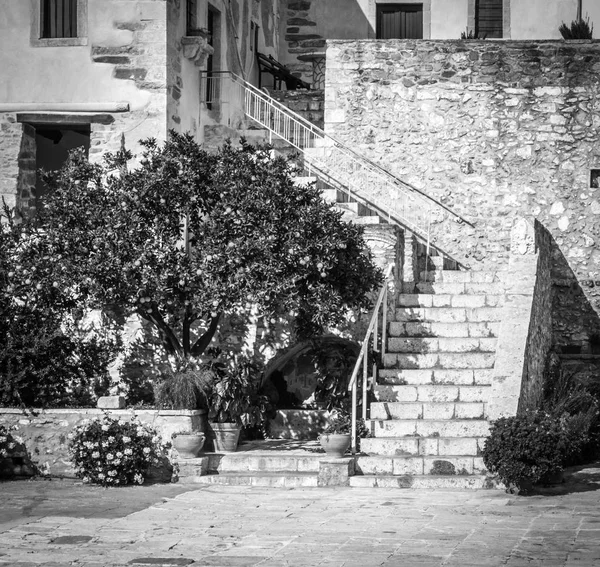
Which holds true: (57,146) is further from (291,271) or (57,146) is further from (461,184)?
(291,271)

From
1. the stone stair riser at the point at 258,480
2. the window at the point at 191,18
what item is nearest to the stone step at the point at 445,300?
the stone stair riser at the point at 258,480

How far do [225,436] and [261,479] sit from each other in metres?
1.13

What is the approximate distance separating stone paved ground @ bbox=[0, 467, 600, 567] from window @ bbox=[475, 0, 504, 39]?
11523 mm

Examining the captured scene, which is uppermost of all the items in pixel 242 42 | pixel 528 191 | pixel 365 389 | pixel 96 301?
pixel 242 42

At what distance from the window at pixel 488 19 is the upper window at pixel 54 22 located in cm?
812

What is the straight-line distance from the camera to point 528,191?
801 inches

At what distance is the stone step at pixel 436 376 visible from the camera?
15.5 meters

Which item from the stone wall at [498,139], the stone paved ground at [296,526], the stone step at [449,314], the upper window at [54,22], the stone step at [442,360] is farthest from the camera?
the stone wall at [498,139]

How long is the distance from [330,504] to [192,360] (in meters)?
3.64

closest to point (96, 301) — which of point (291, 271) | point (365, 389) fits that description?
point (291, 271)

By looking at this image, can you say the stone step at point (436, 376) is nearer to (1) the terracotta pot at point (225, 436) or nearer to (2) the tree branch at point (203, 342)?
(1) the terracotta pot at point (225, 436)

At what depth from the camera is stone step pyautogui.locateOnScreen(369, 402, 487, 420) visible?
14859 millimetres

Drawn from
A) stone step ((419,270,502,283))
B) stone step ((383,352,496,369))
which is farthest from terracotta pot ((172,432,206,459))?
stone step ((419,270,502,283))

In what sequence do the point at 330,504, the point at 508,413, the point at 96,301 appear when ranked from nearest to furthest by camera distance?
the point at 330,504
the point at 508,413
the point at 96,301
